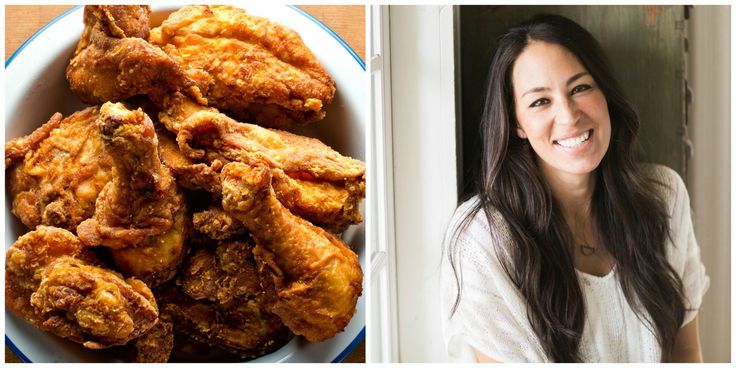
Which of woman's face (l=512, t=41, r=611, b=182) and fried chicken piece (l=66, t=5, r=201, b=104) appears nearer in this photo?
fried chicken piece (l=66, t=5, r=201, b=104)

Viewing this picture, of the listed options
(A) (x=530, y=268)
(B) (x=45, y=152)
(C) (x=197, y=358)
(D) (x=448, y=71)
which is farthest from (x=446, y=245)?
(B) (x=45, y=152)

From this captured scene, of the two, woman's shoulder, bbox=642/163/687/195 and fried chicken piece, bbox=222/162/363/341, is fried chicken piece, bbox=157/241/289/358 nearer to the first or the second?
fried chicken piece, bbox=222/162/363/341

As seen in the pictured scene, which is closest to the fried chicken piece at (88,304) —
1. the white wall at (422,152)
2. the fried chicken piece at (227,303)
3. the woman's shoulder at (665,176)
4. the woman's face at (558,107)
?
the fried chicken piece at (227,303)

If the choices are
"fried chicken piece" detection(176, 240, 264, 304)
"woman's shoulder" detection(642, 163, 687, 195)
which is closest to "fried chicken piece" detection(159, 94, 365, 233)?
"fried chicken piece" detection(176, 240, 264, 304)

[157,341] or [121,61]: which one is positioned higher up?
[121,61]

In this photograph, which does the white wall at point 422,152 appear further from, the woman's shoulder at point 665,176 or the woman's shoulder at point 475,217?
the woman's shoulder at point 665,176

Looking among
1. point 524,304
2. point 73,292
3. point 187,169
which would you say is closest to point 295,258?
point 187,169

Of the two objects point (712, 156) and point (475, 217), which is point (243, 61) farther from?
point (712, 156)
